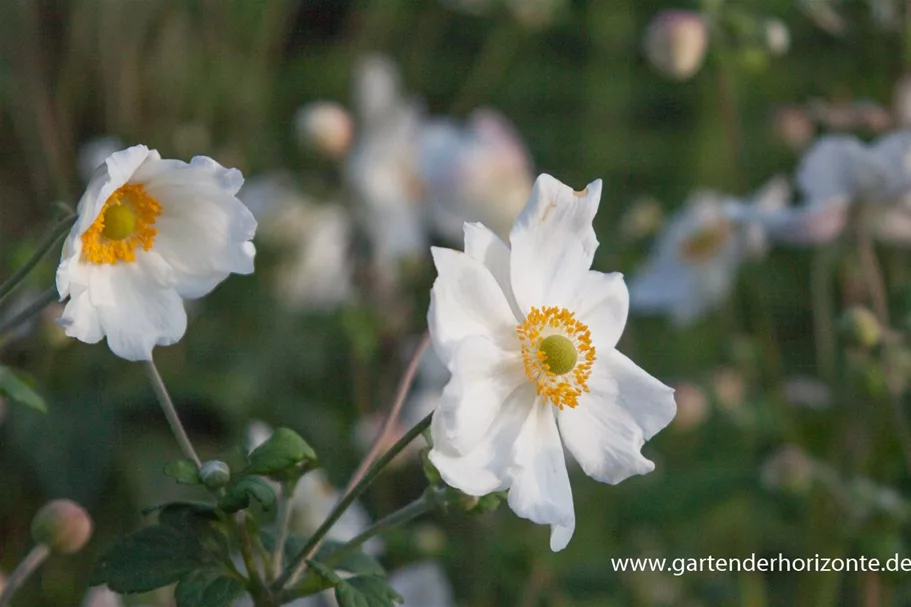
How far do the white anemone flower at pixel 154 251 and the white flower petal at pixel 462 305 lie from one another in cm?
12

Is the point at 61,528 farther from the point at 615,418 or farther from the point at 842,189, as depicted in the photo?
the point at 842,189

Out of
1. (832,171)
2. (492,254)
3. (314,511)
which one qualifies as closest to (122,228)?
(492,254)

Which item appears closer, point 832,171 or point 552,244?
point 552,244

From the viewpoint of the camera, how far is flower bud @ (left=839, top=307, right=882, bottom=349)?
935 millimetres

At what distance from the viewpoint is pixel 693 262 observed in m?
1.32

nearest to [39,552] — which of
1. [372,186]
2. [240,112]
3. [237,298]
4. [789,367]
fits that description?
[372,186]

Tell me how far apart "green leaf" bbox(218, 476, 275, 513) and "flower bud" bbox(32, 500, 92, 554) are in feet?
0.52

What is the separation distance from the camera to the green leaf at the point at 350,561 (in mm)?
588

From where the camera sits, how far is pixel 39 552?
2.10ft

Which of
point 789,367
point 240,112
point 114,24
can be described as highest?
point 114,24

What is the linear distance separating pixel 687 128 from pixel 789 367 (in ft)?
2.55

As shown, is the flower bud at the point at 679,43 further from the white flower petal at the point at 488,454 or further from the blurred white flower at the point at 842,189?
the white flower petal at the point at 488,454

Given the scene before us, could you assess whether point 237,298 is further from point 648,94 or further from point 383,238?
point 648,94

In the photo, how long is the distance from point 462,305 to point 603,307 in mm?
95
